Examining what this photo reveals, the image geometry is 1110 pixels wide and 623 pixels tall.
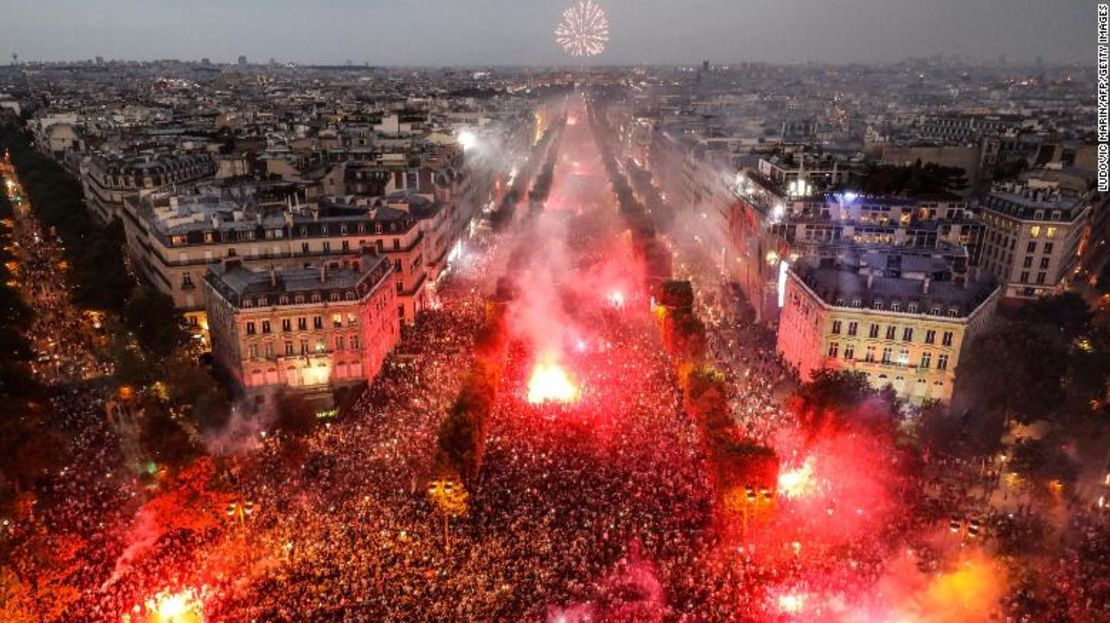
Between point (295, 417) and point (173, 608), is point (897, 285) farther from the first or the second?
point (173, 608)

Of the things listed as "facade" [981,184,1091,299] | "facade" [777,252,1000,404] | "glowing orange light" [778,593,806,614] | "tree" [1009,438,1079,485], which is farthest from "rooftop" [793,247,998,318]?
"glowing orange light" [778,593,806,614]

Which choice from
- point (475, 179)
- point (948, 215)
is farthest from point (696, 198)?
point (948, 215)

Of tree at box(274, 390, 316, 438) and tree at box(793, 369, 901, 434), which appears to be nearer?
tree at box(793, 369, 901, 434)

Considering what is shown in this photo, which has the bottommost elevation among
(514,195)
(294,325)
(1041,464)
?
(514,195)

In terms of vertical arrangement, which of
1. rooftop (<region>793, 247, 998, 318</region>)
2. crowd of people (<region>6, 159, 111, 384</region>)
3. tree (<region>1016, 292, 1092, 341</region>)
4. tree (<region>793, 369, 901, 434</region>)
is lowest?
crowd of people (<region>6, 159, 111, 384</region>)

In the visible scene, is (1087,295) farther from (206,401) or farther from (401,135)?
(401,135)

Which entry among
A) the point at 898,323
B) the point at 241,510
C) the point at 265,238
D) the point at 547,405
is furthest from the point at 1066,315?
the point at 265,238

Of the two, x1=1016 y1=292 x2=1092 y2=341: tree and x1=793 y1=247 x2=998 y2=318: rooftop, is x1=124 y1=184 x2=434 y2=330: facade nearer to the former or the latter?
x1=793 y1=247 x2=998 y2=318: rooftop
